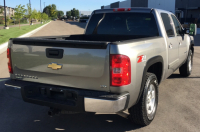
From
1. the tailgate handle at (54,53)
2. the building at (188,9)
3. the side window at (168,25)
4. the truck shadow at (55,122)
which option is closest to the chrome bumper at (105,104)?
the tailgate handle at (54,53)

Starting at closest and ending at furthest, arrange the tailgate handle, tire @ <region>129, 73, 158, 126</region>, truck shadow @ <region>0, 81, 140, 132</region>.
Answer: the tailgate handle, tire @ <region>129, 73, 158, 126</region>, truck shadow @ <region>0, 81, 140, 132</region>

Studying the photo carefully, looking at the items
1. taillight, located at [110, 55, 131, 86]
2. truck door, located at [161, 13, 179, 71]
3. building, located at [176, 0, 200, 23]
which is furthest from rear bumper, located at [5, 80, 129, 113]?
building, located at [176, 0, 200, 23]

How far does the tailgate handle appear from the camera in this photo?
10.9ft

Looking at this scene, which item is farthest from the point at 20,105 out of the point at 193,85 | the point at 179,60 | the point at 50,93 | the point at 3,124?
the point at 193,85

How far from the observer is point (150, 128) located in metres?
3.90

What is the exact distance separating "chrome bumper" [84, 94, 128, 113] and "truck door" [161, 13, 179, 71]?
7.03ft

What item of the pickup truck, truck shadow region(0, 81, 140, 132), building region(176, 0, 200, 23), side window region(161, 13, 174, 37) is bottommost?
truck shadow region(0, 81, 140, 132)

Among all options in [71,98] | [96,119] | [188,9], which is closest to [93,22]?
[96,119]

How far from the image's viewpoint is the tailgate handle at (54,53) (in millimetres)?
3311

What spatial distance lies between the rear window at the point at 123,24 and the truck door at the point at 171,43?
0.34 meters

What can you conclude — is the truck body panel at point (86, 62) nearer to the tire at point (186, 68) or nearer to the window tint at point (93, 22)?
the window tint at point (93, 22)

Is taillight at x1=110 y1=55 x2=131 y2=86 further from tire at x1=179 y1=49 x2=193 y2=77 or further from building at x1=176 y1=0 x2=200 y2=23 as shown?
building at x1=176 y1=0 x2=200 y2=23

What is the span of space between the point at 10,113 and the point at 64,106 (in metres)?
1.78

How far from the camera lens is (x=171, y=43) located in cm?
497
